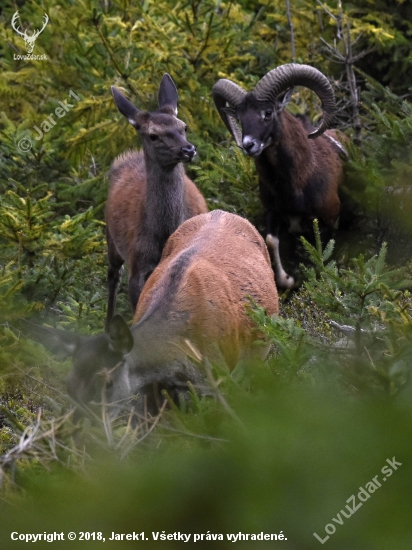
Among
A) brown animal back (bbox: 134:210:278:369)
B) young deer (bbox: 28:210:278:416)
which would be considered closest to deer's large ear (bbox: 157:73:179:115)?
brown animal back (bbox: 134:210:278:369)

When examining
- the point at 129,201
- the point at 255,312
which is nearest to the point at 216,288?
the point at 255,312

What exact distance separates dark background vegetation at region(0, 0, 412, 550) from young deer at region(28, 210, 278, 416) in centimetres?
32

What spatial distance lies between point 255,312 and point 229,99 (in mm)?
5889

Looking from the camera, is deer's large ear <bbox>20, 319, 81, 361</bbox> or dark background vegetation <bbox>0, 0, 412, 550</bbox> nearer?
dark background vegetation <bbox>0, 0, 412, 550</bbox>

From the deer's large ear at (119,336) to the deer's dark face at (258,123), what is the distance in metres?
4.06

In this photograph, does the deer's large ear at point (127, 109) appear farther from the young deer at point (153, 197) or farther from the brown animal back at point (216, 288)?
the brown animal back at point (216, 288)

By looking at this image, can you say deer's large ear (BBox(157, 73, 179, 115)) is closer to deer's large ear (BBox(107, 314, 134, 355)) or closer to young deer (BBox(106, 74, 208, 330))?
young deer (BBox(106, 74, 208, 330))

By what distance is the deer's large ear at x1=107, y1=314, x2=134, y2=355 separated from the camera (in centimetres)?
472

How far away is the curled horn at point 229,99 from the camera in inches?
354

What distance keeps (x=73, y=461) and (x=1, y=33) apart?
39.5 ft

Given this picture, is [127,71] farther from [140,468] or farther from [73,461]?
[140,468]

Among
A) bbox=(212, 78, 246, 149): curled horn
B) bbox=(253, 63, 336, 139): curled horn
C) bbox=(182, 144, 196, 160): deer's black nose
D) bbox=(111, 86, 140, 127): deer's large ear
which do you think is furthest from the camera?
bbox=(212, 78, 246, 149): curled horn

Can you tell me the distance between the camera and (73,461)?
7.55 feet

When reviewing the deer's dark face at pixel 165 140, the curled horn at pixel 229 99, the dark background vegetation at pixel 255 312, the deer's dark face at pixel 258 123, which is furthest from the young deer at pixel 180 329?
the curled horn at pixel 229 99
